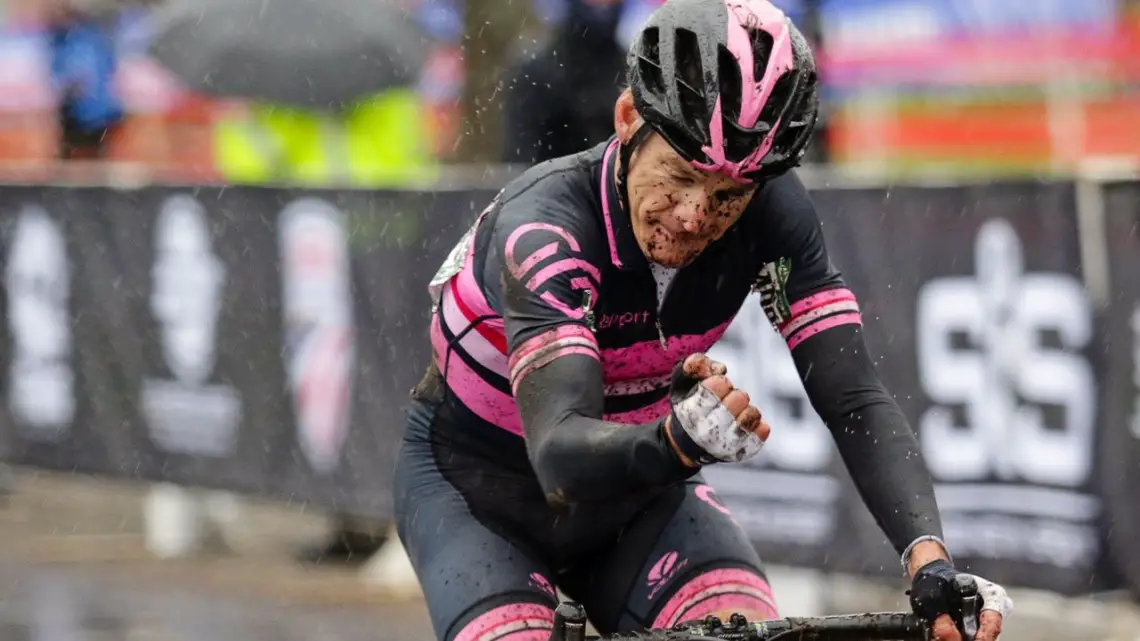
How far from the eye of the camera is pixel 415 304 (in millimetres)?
8977

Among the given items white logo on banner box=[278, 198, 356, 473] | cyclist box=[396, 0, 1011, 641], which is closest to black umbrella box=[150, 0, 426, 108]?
white logo on banner box=[278, 198, 356, 473]

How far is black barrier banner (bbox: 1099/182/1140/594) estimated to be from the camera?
689 cm

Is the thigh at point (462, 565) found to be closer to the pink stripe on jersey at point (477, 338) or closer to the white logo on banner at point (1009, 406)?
the pink stripe on jersey at point (477, 338)

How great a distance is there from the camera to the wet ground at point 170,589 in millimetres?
8383

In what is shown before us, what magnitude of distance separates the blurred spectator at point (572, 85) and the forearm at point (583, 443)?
5513 millimetres

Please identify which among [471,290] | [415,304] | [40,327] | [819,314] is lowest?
[40,327]

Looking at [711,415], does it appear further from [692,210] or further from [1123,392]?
[1123,392]

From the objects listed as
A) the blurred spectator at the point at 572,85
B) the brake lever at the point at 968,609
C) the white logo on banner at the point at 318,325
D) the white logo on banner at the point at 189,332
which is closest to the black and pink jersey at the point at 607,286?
the brake lever at the point at 968,609

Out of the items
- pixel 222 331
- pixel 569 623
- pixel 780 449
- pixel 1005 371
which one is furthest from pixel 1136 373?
pixel 222 331

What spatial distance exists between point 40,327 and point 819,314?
7.74m

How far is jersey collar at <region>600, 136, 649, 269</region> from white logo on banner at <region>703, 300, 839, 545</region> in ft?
12.6

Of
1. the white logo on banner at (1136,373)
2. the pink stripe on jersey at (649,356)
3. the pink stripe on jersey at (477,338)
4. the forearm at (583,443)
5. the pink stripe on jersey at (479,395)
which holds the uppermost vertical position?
the forearm at (583,443)

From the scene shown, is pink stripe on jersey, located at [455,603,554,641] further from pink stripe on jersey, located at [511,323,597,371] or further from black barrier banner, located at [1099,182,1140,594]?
black barrier banner, located at [1099,182,1140,594]

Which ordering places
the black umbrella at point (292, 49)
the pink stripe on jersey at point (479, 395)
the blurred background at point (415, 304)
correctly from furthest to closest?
the black umbrella at point (292, 49) < the blurred background at point (415, 304) < the pink stripe on jersey at point (479, 395)
